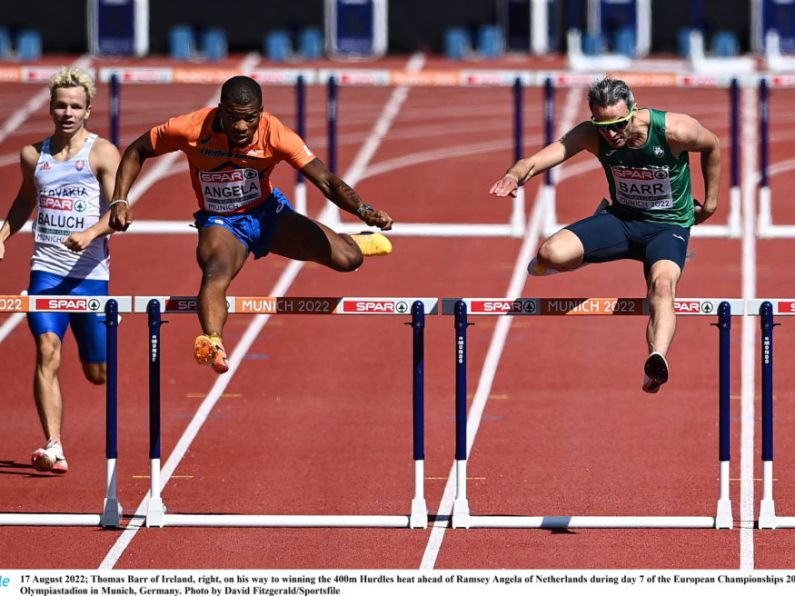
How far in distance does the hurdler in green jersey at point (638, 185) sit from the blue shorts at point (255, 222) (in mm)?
1209

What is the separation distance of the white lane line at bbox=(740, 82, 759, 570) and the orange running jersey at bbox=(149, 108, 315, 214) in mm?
2736

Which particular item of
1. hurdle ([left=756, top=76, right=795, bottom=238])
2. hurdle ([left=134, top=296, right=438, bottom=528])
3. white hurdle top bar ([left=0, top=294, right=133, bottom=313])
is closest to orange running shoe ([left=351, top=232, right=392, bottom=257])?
hurdle ([left=134, top=296, right=438, bottom=528])

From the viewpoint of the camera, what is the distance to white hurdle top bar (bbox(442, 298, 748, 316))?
8.02 meters

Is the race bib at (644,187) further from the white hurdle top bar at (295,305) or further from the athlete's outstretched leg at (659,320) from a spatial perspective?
the white hurdle top bar at (295,305)

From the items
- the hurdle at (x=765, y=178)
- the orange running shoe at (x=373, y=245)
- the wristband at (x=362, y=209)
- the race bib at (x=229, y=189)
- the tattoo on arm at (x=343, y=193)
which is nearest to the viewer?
the wristband at (x=362, y=209)

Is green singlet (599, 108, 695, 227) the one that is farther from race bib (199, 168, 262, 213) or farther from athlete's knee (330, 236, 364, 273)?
race bib (199, 168, 262, 213)

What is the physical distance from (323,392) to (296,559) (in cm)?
380

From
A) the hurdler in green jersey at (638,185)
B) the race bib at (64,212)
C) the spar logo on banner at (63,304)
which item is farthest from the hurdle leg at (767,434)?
the race bib at (64,212)

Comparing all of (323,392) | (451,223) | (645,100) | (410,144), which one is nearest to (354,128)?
(410,144)

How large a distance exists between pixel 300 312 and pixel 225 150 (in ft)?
2.74

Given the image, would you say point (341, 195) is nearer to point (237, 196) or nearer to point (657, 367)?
point (237, 196)

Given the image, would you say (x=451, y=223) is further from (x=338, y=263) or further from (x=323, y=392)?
(x=338, y=263)

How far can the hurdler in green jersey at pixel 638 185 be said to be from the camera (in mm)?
8008

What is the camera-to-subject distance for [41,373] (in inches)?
355
